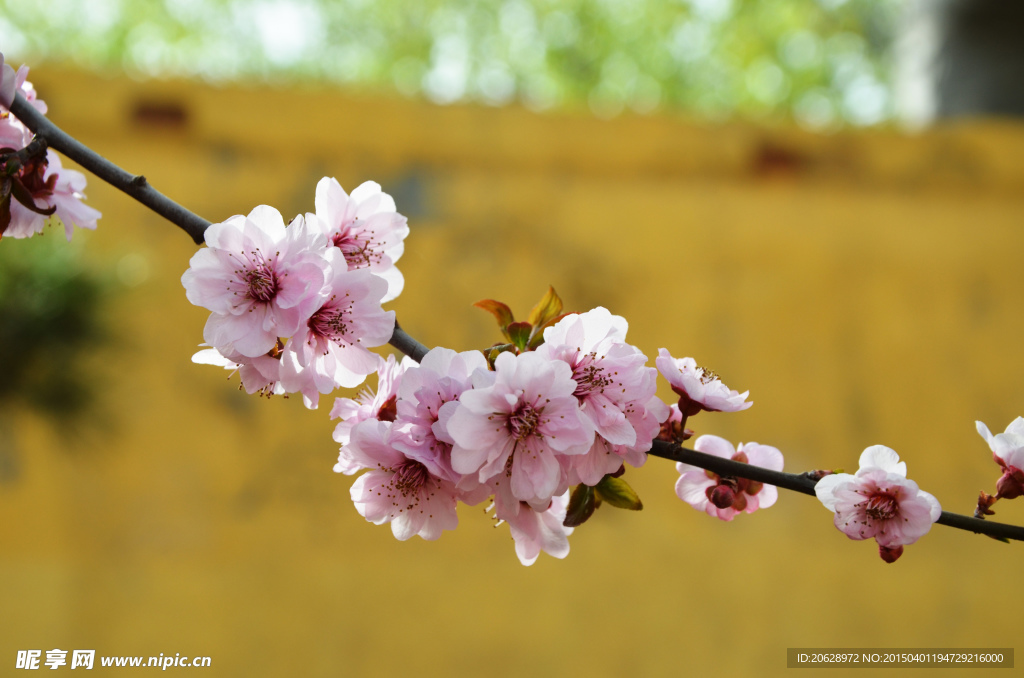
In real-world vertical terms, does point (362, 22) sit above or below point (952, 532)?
above

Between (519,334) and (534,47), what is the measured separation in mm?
8157

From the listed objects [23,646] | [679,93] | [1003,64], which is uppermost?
[679,93]

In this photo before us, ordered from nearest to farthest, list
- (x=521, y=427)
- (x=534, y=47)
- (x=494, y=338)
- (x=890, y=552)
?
(x=521, y=427) < (x=890, y=552) < (x=494, y=338) < (x=534, y=47)

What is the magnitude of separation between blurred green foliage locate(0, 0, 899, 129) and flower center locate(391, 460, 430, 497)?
7.63m

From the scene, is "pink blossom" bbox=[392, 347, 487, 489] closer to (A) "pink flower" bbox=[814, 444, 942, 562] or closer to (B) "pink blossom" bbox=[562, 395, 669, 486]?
(B) "pink blossom" bbox=[562, 395, 669, 486]

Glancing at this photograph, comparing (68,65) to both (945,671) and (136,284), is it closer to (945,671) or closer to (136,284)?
(136,284)

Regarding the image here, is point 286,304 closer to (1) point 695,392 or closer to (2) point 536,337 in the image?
(2) point 536,337

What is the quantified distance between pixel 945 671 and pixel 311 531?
1.98m

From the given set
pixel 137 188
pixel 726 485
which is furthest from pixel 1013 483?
pixel 137 188

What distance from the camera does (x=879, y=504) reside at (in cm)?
69

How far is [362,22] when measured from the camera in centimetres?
825

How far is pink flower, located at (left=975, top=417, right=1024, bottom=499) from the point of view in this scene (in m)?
0.72

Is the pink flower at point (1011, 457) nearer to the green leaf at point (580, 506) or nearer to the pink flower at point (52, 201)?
the green leaf at point (580, 506)

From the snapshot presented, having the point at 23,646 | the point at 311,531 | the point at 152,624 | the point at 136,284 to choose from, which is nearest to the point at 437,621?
the point at 311,531
